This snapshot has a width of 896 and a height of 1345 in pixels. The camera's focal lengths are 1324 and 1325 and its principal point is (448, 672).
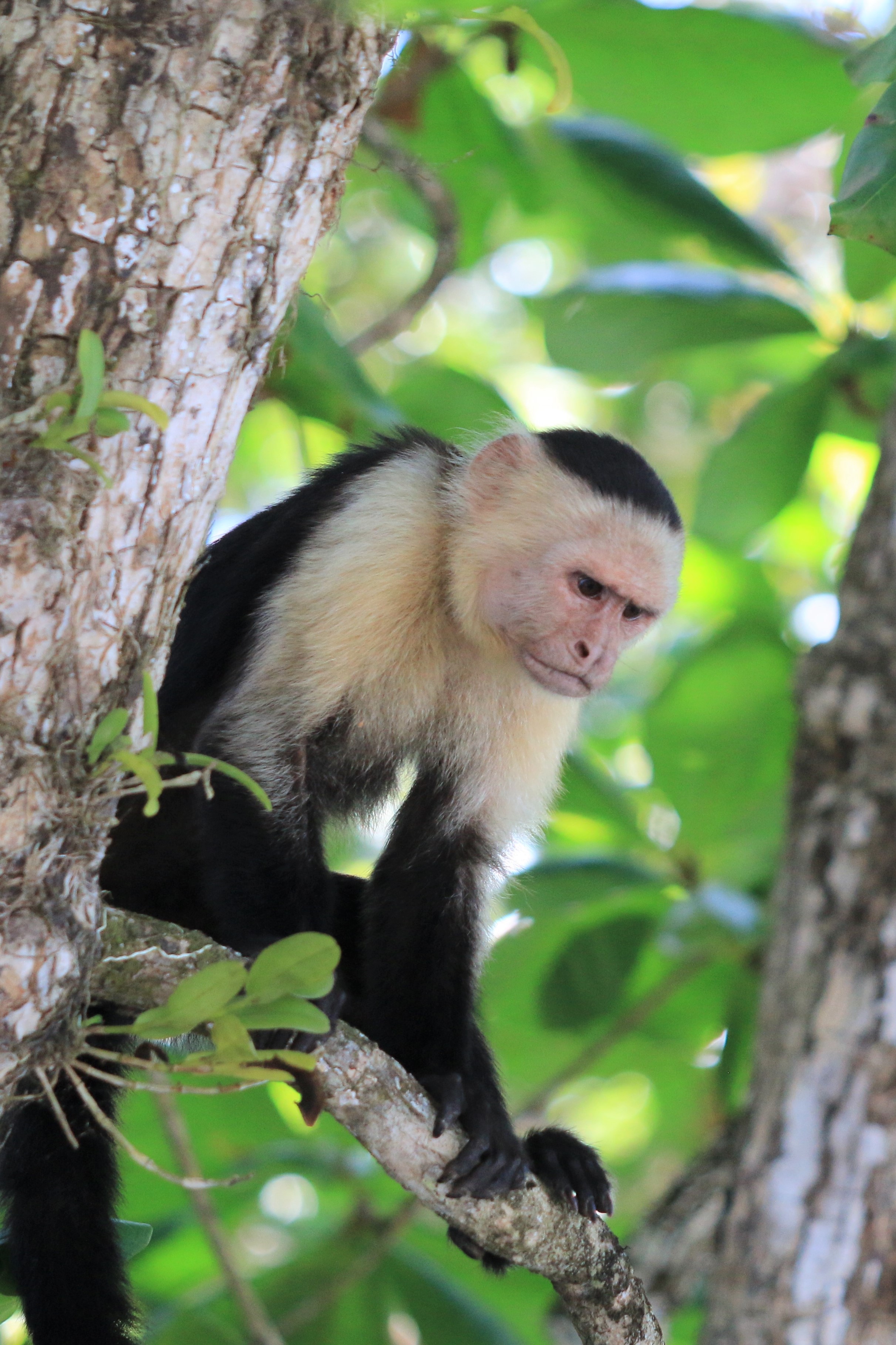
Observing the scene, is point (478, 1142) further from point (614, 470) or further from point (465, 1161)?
point (614, 470)

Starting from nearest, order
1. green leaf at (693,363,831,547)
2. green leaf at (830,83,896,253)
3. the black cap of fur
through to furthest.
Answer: green leaf at (830,83,896,253)
the black cap of fur
green leaf at (693,363,831,547)

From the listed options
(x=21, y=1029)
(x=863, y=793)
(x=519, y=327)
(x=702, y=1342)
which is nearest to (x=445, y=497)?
(x=863, y=793)

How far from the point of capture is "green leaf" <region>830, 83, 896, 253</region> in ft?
4.64

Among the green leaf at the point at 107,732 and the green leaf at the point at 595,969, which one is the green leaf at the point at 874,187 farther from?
the green leaf at the point at 595,969

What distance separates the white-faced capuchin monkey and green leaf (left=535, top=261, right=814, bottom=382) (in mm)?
839

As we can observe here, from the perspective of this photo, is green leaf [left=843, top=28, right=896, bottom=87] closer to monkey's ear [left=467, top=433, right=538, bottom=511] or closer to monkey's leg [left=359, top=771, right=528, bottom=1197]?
monkey's ear [left=467, top=433, right=538, bottom=511]

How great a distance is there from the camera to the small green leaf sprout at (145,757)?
1.25 m

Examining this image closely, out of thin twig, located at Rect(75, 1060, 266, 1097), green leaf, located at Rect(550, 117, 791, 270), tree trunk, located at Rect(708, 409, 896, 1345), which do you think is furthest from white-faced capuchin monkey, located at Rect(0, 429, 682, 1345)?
green leaf, located at Rect(550, 117, 791, 270)

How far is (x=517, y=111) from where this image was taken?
16.6 ft

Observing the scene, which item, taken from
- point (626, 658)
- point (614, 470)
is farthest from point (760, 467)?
point (614, 470)

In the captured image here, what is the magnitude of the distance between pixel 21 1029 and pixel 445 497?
1516mm

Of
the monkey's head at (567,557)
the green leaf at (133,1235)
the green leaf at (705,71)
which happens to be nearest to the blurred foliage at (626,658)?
the green leaf at (705,71)

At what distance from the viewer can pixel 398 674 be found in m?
2.45

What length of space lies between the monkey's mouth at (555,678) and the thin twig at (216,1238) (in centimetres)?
112
